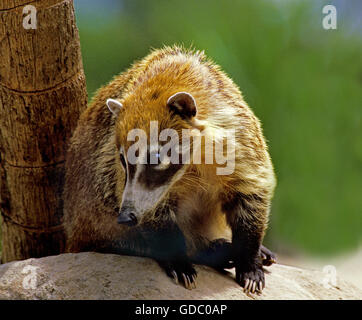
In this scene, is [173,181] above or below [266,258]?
above

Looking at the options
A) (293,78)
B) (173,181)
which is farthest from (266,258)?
(293,78)

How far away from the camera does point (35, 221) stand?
292 centimetres

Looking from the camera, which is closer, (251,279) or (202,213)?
(251,279)

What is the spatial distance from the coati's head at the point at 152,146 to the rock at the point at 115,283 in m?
0.41

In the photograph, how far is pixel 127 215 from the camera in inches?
82.0

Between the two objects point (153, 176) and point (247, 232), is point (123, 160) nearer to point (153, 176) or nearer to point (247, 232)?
point (153, 176)

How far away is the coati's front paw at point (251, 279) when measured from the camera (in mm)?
2518

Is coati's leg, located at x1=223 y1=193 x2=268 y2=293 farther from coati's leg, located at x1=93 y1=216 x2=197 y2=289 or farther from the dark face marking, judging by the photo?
the dark face marking

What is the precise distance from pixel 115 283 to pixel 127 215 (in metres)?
0.47

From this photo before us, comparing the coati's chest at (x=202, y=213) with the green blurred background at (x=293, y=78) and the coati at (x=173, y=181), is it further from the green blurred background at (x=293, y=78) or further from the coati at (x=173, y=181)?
the green blurred background at (x=293, y=78)

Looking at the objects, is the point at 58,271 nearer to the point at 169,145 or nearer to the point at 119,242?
the point at 119,242

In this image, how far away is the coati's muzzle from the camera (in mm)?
2070

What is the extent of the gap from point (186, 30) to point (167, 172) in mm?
2291

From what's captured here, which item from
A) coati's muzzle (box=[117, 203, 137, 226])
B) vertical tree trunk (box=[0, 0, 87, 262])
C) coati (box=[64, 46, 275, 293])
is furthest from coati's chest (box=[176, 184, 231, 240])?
vertical tree trunk (box=[0, 0, 87, 262])
